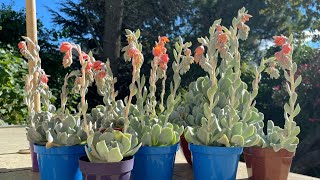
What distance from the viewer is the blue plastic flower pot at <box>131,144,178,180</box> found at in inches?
45.9

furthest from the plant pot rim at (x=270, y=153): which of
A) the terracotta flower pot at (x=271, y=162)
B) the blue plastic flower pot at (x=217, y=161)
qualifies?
the blue plastic flower pot at (x=217, y=161)

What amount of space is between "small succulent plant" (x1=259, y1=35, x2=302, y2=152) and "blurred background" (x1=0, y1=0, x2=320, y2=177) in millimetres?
3341

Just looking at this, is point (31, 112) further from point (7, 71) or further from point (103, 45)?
point (103, 45)

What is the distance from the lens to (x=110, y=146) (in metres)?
1.01

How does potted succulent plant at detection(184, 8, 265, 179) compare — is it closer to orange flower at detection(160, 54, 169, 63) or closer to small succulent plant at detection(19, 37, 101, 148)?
orange flower at detection(160, 54, 169, 63)

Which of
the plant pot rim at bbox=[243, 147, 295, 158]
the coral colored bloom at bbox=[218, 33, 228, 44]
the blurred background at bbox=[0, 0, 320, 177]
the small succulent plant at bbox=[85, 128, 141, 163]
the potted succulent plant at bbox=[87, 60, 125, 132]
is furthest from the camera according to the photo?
the blurred background at bbox=[0, 0, 320, 177]

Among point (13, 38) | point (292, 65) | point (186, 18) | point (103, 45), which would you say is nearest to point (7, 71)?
point (13, 38)

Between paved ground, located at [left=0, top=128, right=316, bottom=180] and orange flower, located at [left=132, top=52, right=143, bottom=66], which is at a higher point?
orange flower, located at [left=132, top=52, right=143, bottom=66]

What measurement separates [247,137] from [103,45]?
13.8 ft

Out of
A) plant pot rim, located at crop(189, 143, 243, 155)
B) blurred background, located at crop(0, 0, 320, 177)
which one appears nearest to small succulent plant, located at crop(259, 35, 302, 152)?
plant pot rim, located at crop(189, 143, 243, 155)

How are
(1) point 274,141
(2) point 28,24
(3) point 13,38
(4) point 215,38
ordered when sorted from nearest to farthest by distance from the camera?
(4) point 215,38, (1) point 274,141, (2) point 28,24, (3) point 13,38

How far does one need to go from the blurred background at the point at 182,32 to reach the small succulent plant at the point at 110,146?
345cm

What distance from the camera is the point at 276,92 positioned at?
15.0 ft

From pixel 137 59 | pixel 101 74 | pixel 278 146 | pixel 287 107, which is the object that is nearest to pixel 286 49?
pixel 287 107
